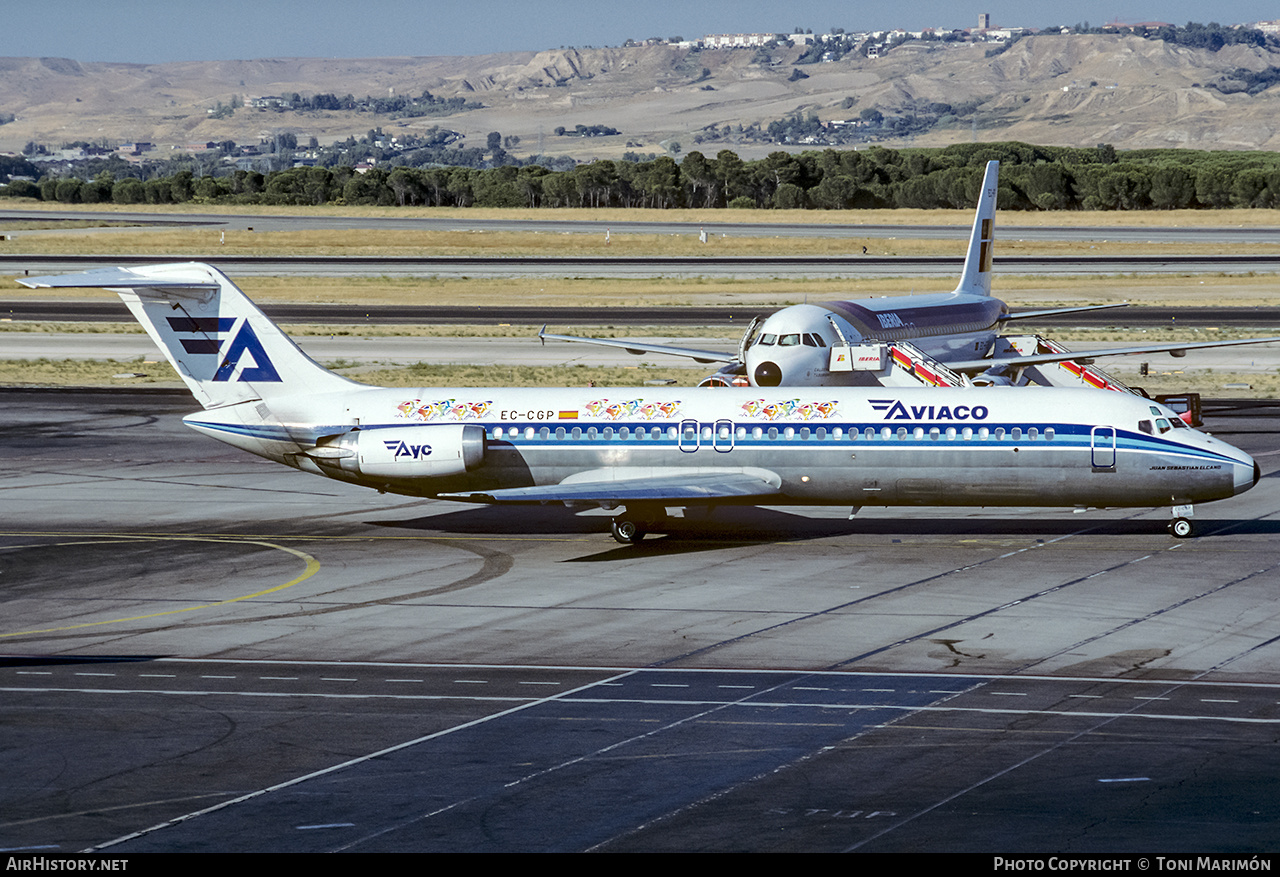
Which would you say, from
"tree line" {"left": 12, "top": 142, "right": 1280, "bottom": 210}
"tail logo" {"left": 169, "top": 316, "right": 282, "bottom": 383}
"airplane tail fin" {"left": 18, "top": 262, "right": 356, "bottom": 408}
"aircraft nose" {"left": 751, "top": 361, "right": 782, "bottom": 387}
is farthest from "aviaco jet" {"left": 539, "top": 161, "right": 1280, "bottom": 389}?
"tree line" {"left": 12, "top": 142, "right": 1280, "bottom": 210}

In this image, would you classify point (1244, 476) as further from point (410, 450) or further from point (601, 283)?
point (601, 283)

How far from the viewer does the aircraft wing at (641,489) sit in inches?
1390

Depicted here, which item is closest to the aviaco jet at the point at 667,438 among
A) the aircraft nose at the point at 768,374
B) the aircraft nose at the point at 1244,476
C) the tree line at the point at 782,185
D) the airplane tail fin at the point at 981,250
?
the aircraft nose at the point at 1244,476

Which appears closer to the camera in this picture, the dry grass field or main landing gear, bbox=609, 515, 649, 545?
main landing gear, bbox=609, 515, 649, 545

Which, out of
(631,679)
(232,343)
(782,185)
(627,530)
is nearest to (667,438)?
(627,530)

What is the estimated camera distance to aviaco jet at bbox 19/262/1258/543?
35531mm

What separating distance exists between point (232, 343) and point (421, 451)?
609 centimetres

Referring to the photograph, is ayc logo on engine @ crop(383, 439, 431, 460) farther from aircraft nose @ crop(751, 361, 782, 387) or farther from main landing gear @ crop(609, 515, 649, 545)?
aircraft nose @ crop(751, 361, 782, 387)

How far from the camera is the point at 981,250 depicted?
206 ft

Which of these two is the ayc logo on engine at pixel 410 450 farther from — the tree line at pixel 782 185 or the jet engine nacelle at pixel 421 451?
the tree line at pixel 782 185

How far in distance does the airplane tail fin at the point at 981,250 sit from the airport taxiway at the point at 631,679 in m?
22.1

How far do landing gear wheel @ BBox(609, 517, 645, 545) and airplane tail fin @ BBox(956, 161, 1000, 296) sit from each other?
2951 centimetres
